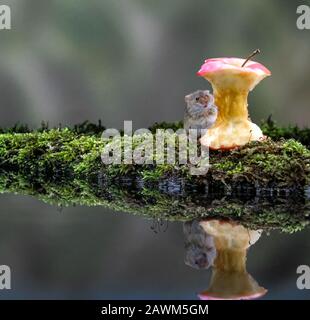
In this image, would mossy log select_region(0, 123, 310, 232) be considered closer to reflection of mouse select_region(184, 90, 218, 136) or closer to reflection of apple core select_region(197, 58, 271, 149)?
reflection of apple core select_region(197, 58, 271, 149)

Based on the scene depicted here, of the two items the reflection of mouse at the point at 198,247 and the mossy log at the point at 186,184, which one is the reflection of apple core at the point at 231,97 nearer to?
the mossy log at the point at 186,184

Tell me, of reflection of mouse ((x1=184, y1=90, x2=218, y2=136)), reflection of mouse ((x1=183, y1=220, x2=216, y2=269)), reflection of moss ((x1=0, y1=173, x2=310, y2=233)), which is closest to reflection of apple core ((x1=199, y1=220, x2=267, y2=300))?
reflection of mouse ((x1=183, y1=220, x2=216, y2=269))

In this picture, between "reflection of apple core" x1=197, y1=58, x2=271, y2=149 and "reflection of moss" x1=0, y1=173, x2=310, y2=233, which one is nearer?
"reflection of moss" x1=0, y1=173, x2=310, y2=233

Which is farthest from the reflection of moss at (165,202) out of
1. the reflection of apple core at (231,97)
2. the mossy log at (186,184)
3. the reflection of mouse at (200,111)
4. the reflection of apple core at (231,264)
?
the reflection of mouse at (200,111)

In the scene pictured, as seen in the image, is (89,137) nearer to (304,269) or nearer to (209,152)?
(209,152)

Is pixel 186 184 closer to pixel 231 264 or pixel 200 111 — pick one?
pixel 200 111

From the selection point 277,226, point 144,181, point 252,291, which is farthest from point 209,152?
point 252,291

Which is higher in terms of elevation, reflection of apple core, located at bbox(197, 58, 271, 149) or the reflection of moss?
reflection of apple core, located at bbox(197, 58, 271, 149)
